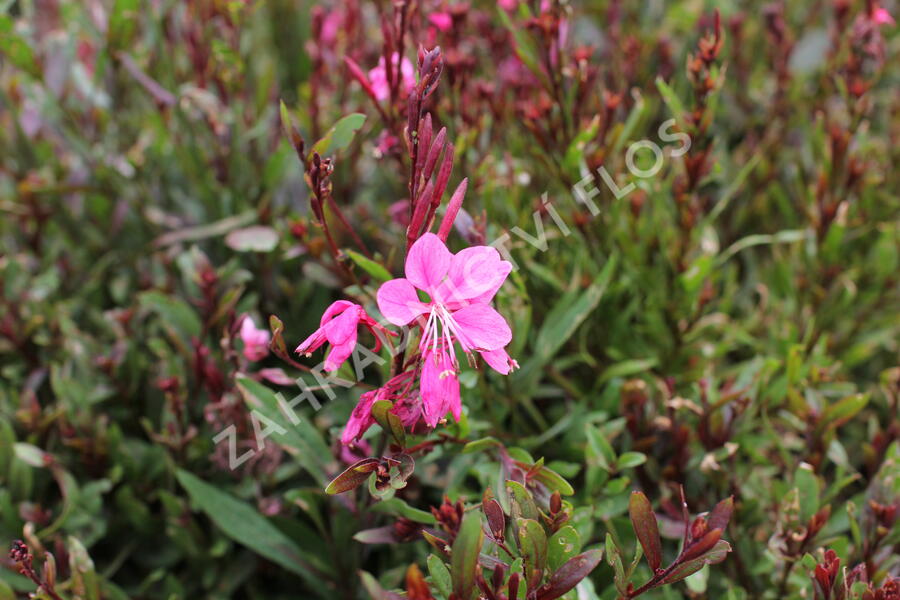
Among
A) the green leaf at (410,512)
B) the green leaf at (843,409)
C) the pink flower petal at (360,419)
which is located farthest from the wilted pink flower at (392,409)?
the green leaf at (843,409)

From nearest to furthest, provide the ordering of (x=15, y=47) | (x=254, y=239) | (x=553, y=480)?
(x=553, y=480)
(x=254, y=239)
(x=15, y=47)

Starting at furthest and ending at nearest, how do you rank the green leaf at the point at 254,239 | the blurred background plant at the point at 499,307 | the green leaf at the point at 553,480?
the green leaf at the point at 254,239 < the blurred background plant at the point at 499,307 < the green leaf at the point at 553,480

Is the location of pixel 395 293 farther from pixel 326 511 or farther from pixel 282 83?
pixel 282 83

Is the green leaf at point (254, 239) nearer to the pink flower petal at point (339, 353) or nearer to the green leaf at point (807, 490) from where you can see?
the pink flower petal at point (339, 353)

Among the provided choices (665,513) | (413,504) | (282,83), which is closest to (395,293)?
(413,504)

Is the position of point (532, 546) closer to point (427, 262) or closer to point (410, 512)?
point (410, 512)

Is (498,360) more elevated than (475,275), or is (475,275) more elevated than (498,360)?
(475,275)

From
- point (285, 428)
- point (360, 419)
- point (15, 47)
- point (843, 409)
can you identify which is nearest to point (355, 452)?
point (285, 428)
